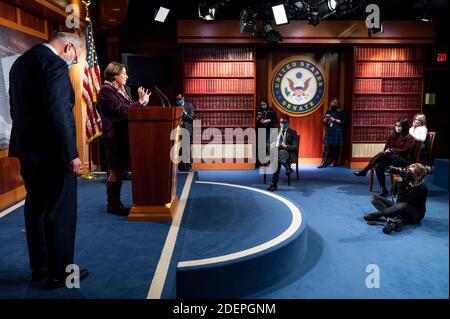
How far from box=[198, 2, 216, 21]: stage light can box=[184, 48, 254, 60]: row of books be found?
799 millimetres

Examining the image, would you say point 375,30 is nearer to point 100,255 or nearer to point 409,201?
point 409,201

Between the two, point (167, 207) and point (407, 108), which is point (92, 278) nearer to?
point (167, 207)

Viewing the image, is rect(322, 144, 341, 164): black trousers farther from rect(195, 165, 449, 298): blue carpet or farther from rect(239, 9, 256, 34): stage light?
rect(239, 9, 256, 34): stage light

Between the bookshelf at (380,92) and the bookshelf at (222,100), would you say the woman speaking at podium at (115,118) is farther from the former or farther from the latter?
the bookshelf at (380,92)

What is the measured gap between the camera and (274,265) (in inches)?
114

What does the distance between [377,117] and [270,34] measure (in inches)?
107

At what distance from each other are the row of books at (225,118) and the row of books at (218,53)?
105 cm

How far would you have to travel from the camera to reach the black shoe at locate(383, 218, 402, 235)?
3.93m

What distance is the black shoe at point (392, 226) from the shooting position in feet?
12.9

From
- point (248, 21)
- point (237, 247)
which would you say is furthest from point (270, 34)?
point (237, 247)

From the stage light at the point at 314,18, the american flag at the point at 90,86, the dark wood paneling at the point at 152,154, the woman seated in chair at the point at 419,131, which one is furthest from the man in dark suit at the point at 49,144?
the stage light at the point at 314,18

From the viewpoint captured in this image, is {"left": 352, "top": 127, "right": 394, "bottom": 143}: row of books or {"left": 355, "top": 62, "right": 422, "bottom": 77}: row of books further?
{"left": 352, "top": 127, "right": 394, "bottom": 143}: row of books

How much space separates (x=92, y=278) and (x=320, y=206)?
3.31m

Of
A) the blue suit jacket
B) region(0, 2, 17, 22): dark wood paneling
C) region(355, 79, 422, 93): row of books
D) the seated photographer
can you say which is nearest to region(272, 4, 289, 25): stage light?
region(355, 79, 422, 93): row of books
